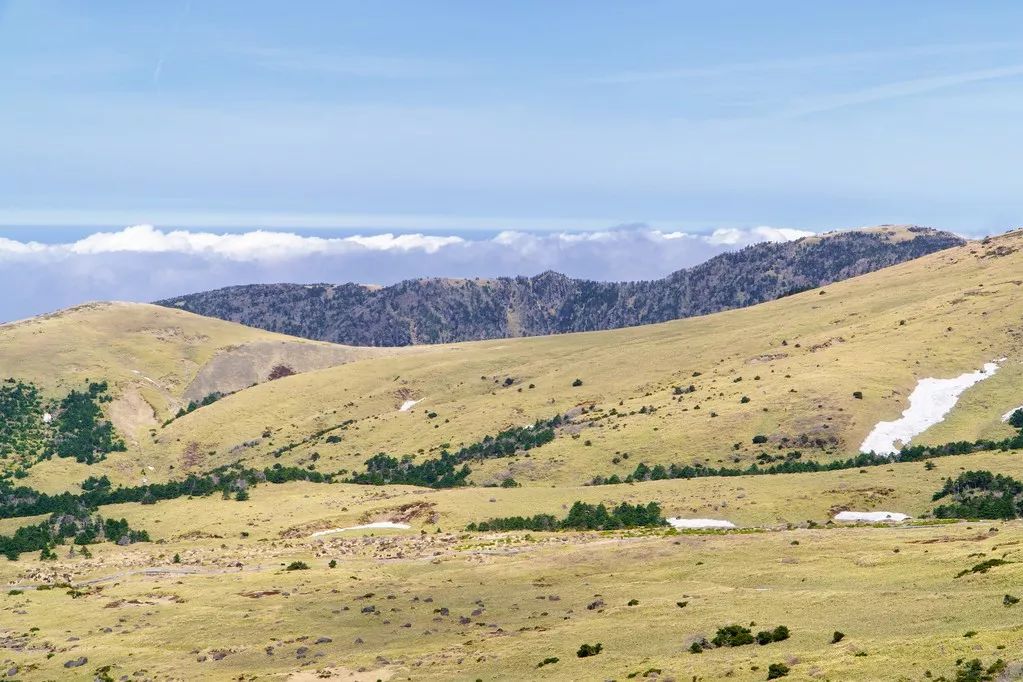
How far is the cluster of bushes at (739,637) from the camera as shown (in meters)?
51.6

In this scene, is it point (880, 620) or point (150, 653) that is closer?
point (880, 620)

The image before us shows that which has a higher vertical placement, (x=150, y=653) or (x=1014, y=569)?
(x=1014, y=569)

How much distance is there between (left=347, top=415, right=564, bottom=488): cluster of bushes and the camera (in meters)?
170

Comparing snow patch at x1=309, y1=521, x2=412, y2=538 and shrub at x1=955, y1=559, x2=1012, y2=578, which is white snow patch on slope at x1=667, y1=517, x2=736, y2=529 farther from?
shrub at x1=955, y1=559, x2=1012, y2=578

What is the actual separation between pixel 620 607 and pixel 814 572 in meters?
12.5

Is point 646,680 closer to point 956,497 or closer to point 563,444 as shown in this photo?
point 956,497

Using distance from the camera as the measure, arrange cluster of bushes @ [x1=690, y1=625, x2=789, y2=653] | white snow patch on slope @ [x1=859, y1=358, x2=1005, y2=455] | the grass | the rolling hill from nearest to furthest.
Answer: the grass
cluster of bushes @ [x1=690, y1=625, x2=789, y2=653]
the rolling hill
white snow patch on slope @ [x1=859, y1=358, x2=1005, y2=455]

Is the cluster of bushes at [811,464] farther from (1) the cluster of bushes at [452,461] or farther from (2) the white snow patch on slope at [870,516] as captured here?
(1) the cluster of bushes at [452,461]

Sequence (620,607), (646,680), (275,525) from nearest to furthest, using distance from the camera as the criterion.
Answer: (646,680) → (620,607) → (275,525)

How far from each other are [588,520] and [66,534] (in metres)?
65.8

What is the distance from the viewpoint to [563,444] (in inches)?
6772

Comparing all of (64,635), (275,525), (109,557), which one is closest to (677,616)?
(64,635)

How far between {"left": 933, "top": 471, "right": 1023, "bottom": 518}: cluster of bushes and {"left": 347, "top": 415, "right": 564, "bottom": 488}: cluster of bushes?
75.7 m

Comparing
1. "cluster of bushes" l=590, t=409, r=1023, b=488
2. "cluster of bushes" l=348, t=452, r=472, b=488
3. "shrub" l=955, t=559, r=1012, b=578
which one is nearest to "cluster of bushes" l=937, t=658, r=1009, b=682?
"shrub" l=955, t=559, r=1012, b=578
